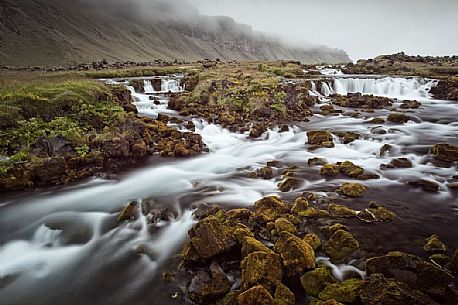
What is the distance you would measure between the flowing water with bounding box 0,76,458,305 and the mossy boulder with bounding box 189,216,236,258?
98 centimetres

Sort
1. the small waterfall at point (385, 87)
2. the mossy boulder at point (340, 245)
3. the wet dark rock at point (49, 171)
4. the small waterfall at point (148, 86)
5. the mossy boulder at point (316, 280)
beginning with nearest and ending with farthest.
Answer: the mossy boulder at point (316, 280) < the mossy boulder at point (340, 245) < the wet dark rock at point (49, 171) < the small waterfall at point (148, 86) < the small waterfall at point (385, 87)

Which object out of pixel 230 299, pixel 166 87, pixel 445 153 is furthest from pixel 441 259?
pixel 166 87

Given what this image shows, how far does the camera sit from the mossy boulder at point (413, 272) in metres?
6.14

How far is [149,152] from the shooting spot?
16281 millimetres

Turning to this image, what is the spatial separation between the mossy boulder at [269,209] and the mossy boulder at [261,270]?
2.12 metres

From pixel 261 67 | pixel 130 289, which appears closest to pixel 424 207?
pixel 130 289

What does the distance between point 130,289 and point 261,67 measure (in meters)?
40.1

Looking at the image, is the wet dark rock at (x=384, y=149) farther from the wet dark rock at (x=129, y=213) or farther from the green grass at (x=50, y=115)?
the green grass at (x=50, y=115)

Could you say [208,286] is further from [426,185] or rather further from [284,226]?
[426,185]

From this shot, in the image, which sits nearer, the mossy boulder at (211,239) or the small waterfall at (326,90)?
the mossy boulder at (211,239)

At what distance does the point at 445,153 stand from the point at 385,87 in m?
25.0

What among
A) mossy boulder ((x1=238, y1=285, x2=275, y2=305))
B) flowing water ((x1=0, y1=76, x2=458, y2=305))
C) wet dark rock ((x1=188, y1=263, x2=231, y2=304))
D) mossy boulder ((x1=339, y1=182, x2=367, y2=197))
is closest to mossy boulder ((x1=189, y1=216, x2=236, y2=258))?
wet dark rock ((x1=188, y1=263, x2=231, y2=304))

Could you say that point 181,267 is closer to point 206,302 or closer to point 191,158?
point 206,302

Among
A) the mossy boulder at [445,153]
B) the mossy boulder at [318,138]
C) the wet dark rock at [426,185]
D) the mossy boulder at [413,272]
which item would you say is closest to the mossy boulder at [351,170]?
the wet dark rock at [426,185]
